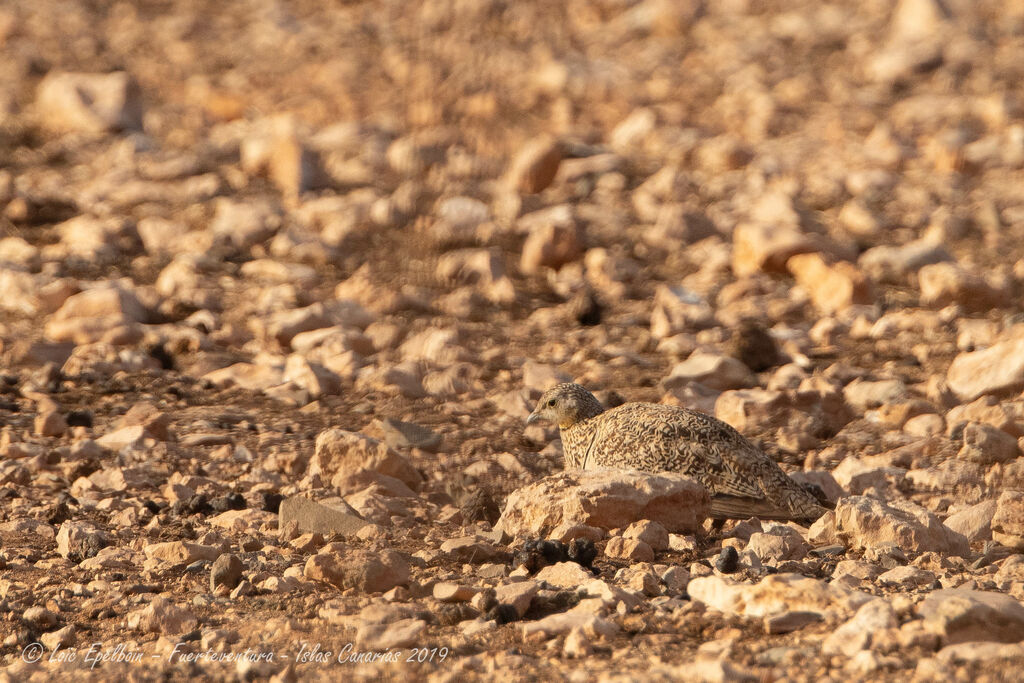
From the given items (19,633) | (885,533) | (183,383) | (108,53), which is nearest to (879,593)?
(885,533)

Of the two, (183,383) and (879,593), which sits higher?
(879,593)

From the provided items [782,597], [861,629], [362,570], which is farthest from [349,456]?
[861,629]

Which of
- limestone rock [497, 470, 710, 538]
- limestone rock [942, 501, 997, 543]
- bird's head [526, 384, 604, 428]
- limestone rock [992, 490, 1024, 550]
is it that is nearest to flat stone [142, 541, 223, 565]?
limestone rock [497, 470, 710, 538]

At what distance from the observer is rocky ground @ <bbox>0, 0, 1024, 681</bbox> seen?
343cm

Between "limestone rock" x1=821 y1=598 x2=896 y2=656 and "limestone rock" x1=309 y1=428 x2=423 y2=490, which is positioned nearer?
"limestone rock" x1=821 y1=598 x2=896 y2=656

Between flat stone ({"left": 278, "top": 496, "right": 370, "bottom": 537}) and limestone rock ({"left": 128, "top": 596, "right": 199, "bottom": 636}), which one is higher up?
limestone rock ({"left": 128, "top": 596, "right": 199, "bottom": 636})

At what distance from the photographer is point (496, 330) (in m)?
6.65

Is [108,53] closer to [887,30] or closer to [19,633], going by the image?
[887,30]

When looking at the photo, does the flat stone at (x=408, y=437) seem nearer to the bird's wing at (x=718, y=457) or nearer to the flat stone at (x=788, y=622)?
the bird's wing at (x=718, y=457)

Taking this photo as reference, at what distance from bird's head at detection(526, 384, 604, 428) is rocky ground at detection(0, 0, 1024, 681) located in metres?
0.23

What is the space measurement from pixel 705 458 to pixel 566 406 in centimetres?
75

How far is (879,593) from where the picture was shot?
351 centimetres

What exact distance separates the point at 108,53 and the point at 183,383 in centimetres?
544

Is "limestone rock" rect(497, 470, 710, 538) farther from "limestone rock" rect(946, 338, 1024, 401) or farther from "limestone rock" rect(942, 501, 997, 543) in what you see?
"limestone rock" rect(946, 338, 1024, 401)
